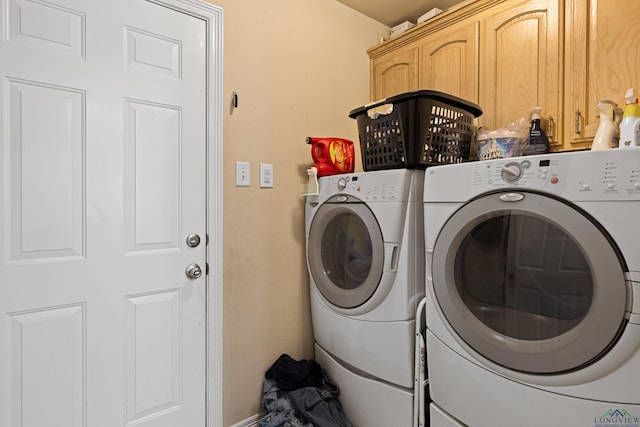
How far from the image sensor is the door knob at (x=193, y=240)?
1500 mm

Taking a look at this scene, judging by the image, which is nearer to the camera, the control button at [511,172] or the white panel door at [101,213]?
the control button at [511,172]

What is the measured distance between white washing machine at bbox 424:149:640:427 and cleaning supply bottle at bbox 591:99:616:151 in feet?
1.86

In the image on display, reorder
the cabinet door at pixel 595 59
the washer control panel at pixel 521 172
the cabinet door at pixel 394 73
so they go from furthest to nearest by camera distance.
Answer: the cabinet door at pixel 394 73
the cabinet door at pixel 595 59
the washer control panel at pixel 521 172

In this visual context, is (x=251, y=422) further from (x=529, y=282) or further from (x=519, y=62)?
(x=519, y=62)

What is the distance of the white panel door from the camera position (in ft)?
3.80

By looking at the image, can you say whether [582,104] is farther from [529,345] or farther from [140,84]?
[140,84]

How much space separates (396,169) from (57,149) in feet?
Answer: 4.23

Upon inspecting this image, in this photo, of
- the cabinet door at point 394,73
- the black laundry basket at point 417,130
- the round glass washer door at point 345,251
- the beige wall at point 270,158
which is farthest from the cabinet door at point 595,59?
the beige wall at point 270,158

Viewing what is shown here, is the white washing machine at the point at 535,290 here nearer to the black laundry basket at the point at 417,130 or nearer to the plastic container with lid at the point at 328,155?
the black laundry basket at the point at 417,130

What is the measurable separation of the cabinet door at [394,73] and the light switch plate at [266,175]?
0.95 m

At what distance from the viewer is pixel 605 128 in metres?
1.32

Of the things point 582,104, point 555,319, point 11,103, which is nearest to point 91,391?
point 11,103

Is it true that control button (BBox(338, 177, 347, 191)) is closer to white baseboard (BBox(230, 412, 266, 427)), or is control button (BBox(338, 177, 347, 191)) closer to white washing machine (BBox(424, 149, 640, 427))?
white washing machine (BBox(424, 149, 640, 427))

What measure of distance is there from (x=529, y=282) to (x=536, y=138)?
78cm
